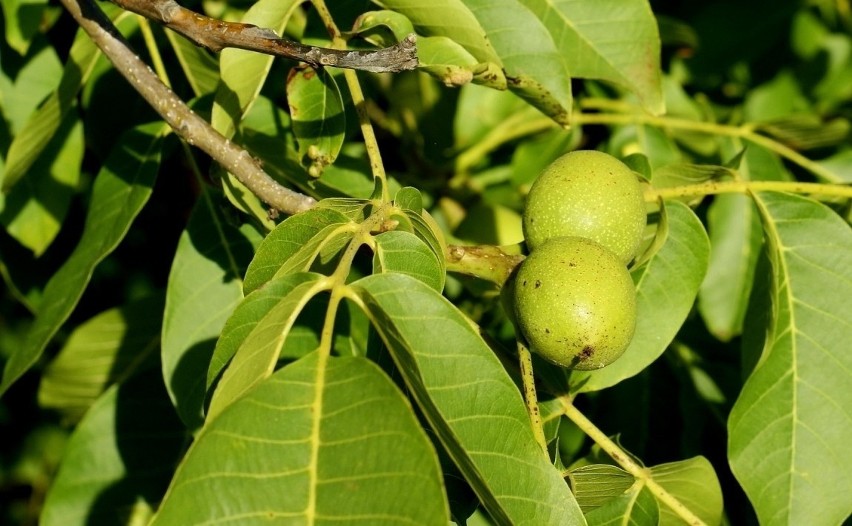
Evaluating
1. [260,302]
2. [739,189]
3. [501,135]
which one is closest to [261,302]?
[260,302]

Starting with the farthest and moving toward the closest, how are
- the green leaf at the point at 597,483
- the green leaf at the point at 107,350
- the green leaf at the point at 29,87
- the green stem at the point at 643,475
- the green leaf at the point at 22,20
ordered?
the green leaf at the point at 107,350 → the green leaf at the point at 29,87 → the green leaf at the point at 22,20 → the green stem at the point at 643,475 → the green leaf at the point at 597,483

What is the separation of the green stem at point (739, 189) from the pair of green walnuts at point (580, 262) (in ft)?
A: 0.56

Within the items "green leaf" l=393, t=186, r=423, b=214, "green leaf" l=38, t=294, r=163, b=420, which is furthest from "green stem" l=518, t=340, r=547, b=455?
"green leaf" l=38, t=294, r=163, b=420

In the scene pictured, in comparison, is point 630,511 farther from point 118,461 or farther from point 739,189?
point 118,461

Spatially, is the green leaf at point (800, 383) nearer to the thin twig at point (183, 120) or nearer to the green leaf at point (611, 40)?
the green leaf at point (611, 40)

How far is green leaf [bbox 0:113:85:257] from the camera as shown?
1.94m

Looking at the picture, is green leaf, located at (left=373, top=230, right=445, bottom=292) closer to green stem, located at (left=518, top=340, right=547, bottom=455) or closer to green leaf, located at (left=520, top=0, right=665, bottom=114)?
green stem, located at (left=518, top=340, right=547, bottom=455)

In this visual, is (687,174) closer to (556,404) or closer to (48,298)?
(556,404)

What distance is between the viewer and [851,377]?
1.64 metres

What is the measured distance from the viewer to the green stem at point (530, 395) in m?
1.29

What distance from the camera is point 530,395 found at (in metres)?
1.35

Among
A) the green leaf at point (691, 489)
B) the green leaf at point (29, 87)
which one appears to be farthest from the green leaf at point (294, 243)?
the green leaf at point (29, 87)

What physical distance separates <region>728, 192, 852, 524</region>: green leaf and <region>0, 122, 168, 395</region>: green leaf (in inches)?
45.8

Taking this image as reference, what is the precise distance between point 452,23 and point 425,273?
51 centimetres
